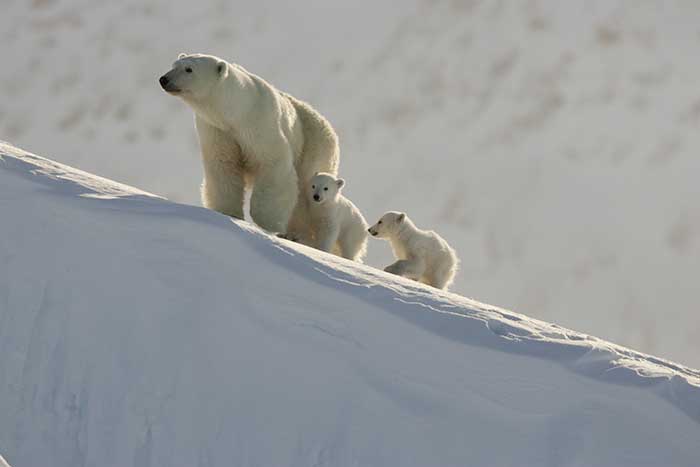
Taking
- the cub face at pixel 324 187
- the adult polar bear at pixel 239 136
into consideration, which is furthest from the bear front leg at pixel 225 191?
the cub face at pixel 324 187

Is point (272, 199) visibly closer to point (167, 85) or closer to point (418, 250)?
point (167, 85)

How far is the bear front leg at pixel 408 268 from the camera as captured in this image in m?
7.14

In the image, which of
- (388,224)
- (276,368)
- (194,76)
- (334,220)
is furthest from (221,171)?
(276,368)

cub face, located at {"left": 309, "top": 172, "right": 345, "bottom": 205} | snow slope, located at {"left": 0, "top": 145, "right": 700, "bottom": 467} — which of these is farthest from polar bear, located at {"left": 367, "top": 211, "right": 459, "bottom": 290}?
snow slope, located at {"left": 0, "top": 145, "right": 700, "bottom": 467}

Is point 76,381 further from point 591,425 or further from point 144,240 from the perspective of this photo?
point 591,425

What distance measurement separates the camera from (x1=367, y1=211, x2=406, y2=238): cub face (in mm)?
7273

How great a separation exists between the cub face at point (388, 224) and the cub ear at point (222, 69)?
169cm

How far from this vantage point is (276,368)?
4.82 m

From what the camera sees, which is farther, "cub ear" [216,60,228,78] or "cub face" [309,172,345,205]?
"cub face" [309,172,345,205]

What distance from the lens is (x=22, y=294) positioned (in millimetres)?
5367

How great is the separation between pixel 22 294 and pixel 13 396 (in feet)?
1.91

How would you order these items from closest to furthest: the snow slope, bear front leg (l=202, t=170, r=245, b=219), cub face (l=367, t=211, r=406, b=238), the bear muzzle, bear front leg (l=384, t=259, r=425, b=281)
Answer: the snow slope, the bear muzzle, bear front leg (l=202, t=170, r=245, b=219), bear front leg (l=384, t=259, r=425, b=281), cub face (l=367, t=211, r=406, b=238)

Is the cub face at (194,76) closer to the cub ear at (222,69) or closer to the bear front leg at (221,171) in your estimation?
the cub ear at (222,69)

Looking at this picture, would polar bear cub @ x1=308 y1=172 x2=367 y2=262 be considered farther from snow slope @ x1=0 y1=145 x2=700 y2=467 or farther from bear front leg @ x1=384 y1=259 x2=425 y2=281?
snow slope @ x1=0 y1=145 x2=700 y2=467
